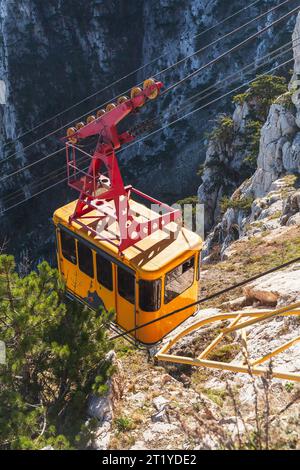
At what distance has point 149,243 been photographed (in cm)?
1061

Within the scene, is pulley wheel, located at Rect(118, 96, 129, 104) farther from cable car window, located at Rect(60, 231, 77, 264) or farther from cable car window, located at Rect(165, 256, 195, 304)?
cable car window, located at Rect(165, 256, 195, 304)

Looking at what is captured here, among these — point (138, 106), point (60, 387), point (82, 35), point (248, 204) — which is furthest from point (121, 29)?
point (60, 387)

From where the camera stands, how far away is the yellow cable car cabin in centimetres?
998

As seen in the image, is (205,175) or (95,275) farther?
(205,175)

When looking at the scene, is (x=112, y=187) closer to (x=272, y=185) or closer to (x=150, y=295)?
(x=150, y=295)

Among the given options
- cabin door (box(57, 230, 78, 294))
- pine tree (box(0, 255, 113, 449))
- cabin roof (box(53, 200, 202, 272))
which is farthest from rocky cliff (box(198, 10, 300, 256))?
pine tree (box(0, 255, 113, 449))

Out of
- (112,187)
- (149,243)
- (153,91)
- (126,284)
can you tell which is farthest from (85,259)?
(153,91)

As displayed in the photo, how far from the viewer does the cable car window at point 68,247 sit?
1171 cm

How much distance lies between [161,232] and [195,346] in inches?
112

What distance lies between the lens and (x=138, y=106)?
416 inches

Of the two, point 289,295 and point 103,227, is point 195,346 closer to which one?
point 289,295

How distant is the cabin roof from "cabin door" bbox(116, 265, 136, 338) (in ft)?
1.27

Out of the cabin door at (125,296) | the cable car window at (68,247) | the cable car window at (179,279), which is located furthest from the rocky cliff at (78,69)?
the cabin door at (125,296)
